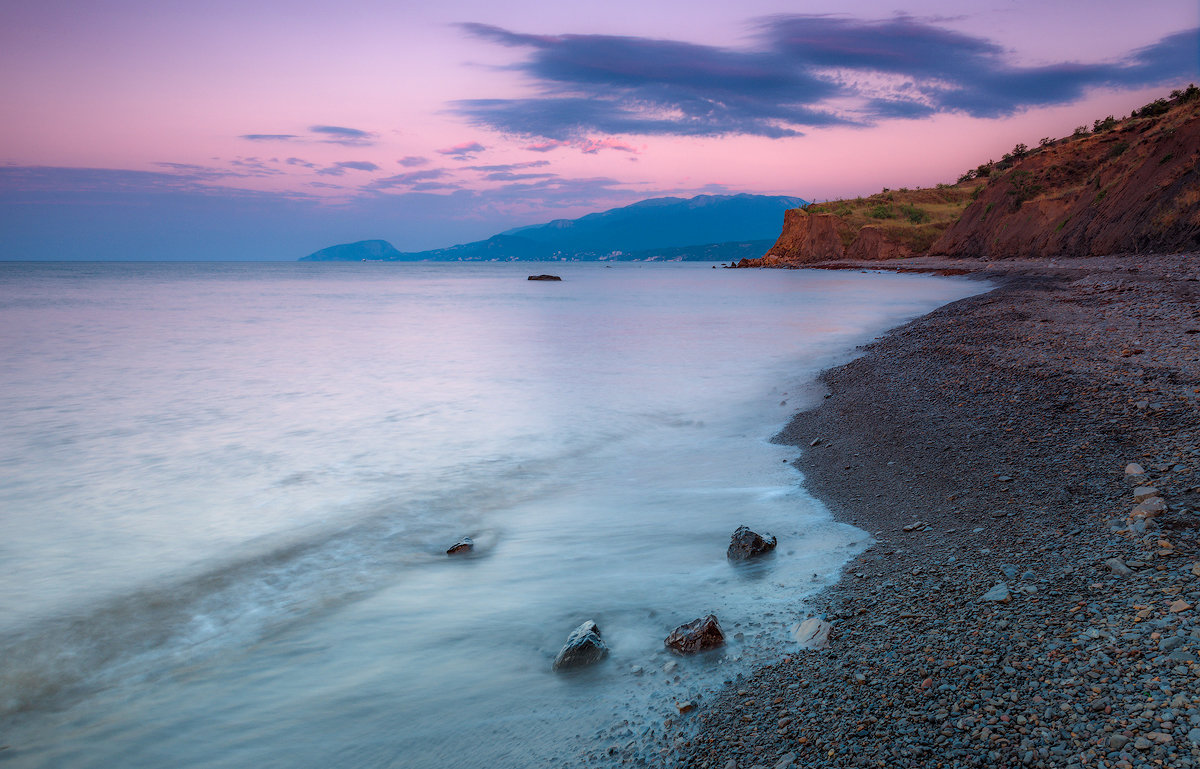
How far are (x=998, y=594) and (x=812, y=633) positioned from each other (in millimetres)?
875

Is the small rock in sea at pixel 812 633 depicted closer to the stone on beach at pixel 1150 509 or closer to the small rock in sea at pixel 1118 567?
the small rock in sea at pixel 1118 567

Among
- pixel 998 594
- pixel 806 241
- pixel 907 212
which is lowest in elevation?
pixel 998 594

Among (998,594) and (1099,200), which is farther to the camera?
(1099,200)

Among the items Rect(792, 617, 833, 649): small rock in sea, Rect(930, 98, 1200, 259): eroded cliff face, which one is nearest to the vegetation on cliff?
Rect(930, 98, 1200, 259): eroded cliff face

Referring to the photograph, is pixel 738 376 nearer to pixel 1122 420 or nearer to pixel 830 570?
pixel 1122 420

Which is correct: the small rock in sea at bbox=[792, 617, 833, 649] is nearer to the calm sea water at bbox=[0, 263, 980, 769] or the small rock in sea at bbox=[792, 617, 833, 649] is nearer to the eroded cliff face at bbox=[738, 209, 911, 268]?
the calm sea water at bbox=[0, 263, 980, 769]

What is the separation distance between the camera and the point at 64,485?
657 centimetres

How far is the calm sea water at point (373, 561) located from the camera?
304cm

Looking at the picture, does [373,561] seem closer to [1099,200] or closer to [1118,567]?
[1118,567]

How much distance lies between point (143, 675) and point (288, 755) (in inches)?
49.8

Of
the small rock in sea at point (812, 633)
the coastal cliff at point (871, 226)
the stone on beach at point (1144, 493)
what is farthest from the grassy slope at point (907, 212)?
the small rock in sea at point (812, 633)

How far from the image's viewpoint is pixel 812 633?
3176mm

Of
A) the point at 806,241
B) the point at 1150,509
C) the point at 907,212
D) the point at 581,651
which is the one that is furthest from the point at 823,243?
the point at 581,651

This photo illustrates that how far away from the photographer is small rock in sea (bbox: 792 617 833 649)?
3.08 meters
